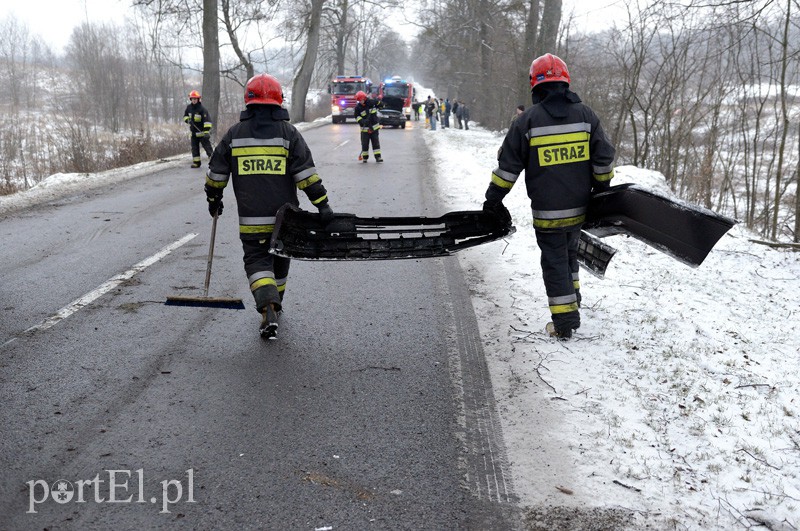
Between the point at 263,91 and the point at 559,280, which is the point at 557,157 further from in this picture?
the point at 263,91

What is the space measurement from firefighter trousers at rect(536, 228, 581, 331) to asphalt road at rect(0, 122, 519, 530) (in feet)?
2.23

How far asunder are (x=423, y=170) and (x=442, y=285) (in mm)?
9851

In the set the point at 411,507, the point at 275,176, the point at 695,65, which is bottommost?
the point at 411,507

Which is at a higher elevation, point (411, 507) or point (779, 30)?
point (779, 30)

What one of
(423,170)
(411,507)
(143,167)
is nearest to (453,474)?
(411,507)

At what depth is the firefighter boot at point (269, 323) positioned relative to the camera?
485 cm

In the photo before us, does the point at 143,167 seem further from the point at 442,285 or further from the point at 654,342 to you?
the point at 654,342

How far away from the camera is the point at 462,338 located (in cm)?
496

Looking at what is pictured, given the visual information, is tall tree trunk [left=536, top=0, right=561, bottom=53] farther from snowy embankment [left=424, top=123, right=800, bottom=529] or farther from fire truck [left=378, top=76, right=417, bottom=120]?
fire truck [left=378, top=76, right=417, bottom=120]

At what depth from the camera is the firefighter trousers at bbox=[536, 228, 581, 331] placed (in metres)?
4.79

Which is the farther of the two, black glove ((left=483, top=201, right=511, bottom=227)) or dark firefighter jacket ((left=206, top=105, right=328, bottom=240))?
black glove ((left=483, top=201, right=511, bottom=227))

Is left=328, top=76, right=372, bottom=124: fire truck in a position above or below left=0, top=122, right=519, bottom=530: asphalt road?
above

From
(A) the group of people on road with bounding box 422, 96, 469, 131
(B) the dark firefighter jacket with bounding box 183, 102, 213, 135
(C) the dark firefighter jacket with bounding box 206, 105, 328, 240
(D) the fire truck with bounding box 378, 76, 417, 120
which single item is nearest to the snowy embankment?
(C) the dark firefighter jacket with bounding box 206, 105, 328, 240

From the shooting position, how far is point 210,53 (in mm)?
21156
